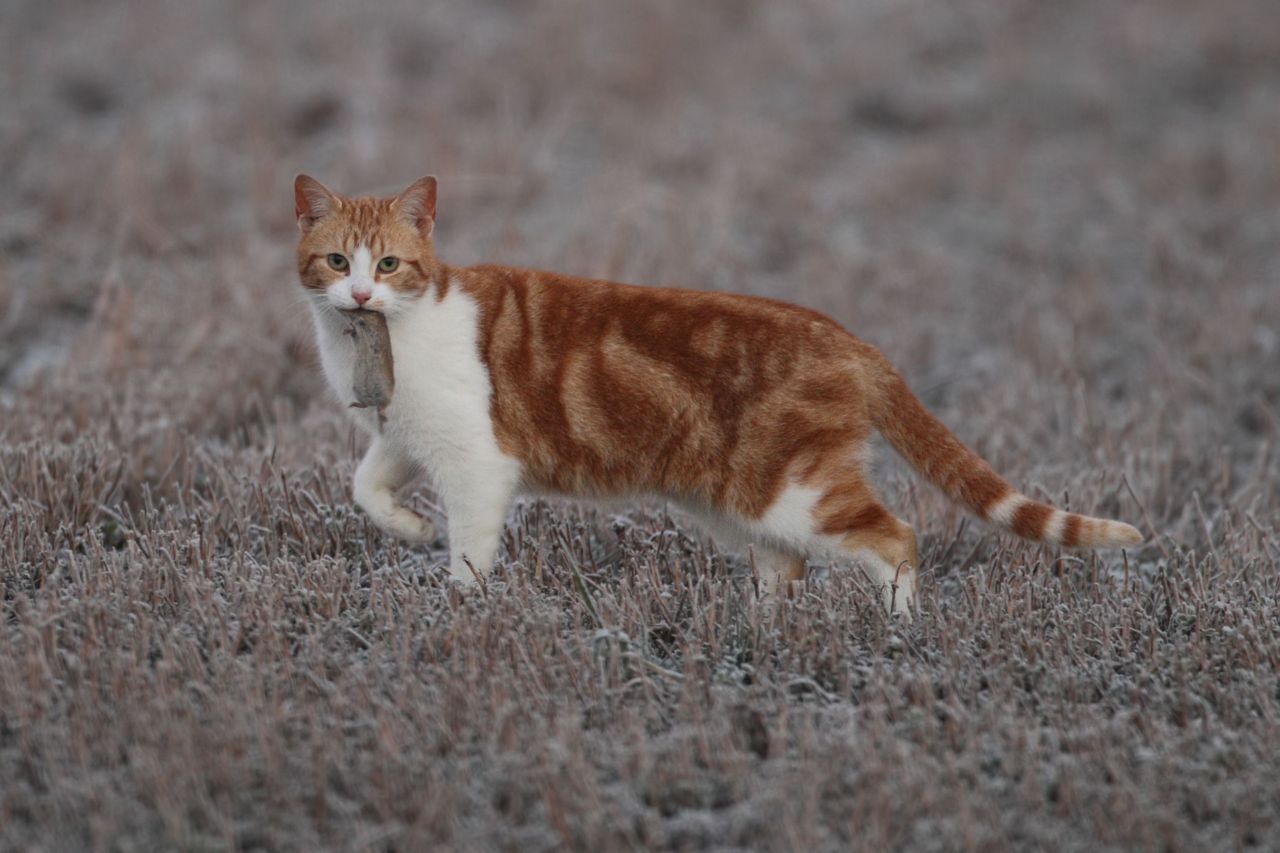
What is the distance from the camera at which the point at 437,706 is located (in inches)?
125

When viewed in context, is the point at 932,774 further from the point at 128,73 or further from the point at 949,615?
the point at 128,73

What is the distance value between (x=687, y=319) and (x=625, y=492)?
1.70ft

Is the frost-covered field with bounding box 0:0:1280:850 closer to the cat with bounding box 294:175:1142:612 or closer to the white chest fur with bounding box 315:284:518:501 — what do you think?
the cat with bounding box 294:175:1142:612

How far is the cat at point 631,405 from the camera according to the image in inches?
150

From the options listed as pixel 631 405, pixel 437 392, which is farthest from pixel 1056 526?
pixel 437 392

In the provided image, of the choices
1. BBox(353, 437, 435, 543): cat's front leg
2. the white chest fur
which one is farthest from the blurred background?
the white chest fur

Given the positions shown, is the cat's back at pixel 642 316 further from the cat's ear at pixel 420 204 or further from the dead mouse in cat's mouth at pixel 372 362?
the dead mouse in cat's mouth at pixel 372 362

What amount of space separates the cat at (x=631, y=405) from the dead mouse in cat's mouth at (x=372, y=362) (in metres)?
0.05

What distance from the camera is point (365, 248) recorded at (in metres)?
3.81

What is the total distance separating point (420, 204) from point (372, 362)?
503 mm

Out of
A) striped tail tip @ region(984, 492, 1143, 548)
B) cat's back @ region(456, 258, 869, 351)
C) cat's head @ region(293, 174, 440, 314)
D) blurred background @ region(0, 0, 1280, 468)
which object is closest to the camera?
striped tail tip @ region(984, 492, 1143, 548)

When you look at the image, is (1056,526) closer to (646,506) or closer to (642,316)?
(642,316)

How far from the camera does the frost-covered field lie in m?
3.01

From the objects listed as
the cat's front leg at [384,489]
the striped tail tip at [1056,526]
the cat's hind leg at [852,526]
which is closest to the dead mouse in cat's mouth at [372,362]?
the cat's front leg at [384,489]
